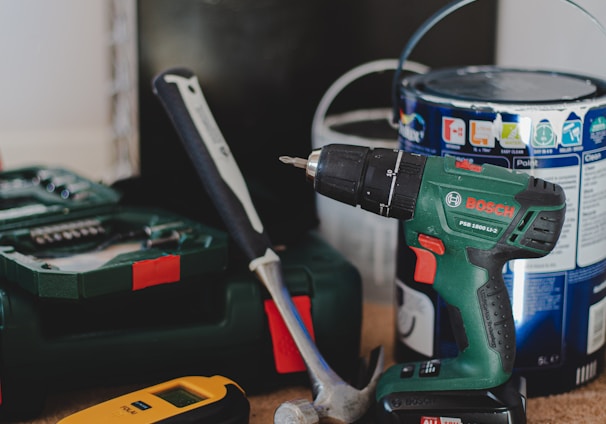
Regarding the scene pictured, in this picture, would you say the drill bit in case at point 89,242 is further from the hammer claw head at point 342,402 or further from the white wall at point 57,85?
the white wall at point 57,85

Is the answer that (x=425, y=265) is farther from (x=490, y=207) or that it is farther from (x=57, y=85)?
(x=57, y=85)

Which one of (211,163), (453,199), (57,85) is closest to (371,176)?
(453,199)

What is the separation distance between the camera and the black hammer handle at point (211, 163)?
2.42 ft

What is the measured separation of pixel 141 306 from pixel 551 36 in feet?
1.87

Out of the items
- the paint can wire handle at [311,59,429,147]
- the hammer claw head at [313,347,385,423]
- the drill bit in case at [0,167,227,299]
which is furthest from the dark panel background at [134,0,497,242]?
the hammer claw head at [313,347,385,423]

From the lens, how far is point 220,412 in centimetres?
64

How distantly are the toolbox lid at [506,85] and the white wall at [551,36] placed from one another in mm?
77

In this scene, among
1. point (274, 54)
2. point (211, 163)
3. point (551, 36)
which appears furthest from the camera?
point (274, 54)

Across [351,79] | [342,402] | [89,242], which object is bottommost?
[342,402]

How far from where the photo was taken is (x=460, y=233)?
2.07 feet

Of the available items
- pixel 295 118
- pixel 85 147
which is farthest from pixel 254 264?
pixel 85 147

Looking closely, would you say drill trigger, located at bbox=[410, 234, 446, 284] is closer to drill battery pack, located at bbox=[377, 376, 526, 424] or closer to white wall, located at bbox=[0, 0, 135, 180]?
drill battery pack, located at bbox=[377, 376, 526, 424]

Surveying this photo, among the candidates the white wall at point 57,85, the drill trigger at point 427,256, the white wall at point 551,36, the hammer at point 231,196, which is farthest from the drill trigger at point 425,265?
the white wall at point 57,85

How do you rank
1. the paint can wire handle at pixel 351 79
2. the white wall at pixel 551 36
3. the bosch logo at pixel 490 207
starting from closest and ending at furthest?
the bosch logo at pixel 490 207 < the white wall at pixel 551 36 < the paint can wire handle at pixel 351 79
